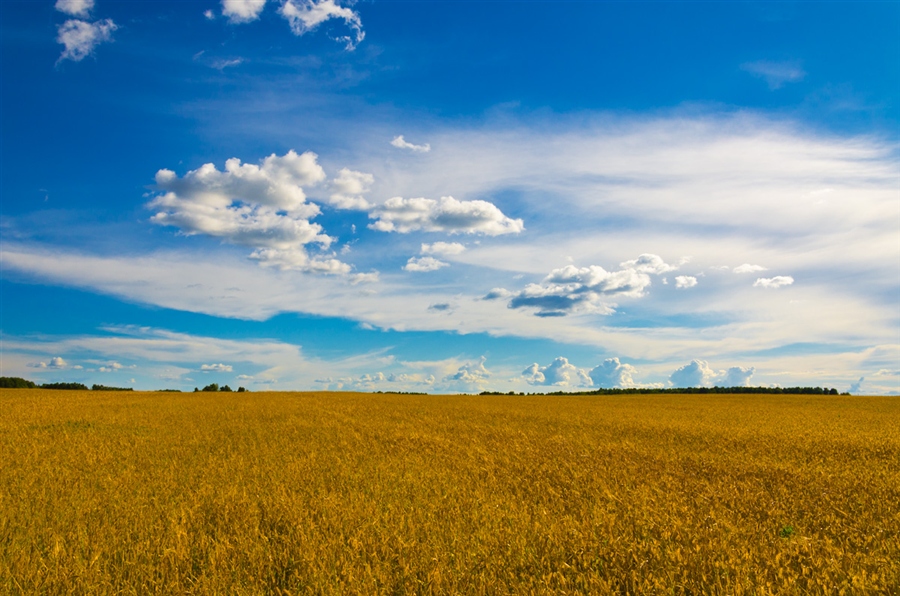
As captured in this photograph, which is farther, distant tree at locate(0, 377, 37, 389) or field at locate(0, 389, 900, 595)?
distant tree at locate(0, 377, 37, 389)

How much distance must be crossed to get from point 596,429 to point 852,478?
8605 millimetres

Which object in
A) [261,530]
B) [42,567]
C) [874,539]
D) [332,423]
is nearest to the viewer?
[42,567]

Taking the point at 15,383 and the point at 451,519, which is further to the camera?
the point at 15,383

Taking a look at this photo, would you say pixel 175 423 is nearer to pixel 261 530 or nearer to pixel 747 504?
pixel 261 530

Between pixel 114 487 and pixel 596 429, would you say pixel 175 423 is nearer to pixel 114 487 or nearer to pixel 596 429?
pixel 114 487

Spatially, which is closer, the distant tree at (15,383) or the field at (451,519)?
the field at (451,519)

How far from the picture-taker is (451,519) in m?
5.97

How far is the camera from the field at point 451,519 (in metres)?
4.38

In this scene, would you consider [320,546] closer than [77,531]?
Yes

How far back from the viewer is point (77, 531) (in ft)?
19.0

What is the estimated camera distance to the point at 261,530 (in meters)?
5.73

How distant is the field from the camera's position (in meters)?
4.38

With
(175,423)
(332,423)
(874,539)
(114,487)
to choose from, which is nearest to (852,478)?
(874,539)

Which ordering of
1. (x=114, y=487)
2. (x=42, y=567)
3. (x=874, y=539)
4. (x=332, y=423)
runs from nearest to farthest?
(x=42, y=567), (x=874, y=539), (x=114, y=487), (x=332, y=423)
